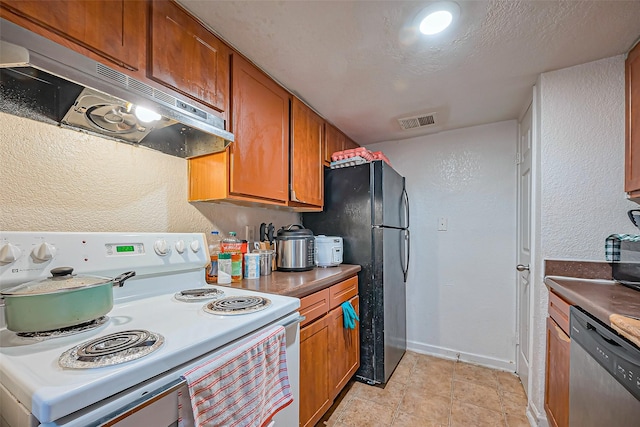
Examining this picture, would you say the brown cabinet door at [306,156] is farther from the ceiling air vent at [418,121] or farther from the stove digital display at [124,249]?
the stove digital display at [124,249]

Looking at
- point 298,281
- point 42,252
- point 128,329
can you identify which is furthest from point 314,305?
point 42,252

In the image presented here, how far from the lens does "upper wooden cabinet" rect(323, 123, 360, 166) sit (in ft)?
7.82

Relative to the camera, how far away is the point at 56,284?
0.78m

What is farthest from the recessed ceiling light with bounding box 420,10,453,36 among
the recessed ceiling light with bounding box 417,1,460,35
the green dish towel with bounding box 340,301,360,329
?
the green dish towel with bounding box 340,301,360,329

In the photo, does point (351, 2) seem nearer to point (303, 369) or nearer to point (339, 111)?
point (339, 111)

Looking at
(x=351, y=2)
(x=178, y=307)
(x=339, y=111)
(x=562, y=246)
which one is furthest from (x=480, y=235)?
(x=178, y=307)

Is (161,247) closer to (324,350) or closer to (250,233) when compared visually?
(250,233)

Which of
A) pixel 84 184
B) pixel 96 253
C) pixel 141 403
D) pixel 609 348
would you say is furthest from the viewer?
pixel 84 184

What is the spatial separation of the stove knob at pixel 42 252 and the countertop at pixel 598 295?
1867 mm

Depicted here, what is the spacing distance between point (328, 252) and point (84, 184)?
148 cm

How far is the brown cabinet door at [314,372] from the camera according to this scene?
145 centimetres

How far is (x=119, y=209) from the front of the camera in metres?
1.28

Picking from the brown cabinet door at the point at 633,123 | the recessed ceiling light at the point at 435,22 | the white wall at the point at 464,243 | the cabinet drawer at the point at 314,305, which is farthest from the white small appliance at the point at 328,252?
the brown cabinet door at the point at 633,123

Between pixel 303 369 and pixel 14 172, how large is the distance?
1.47 metres
